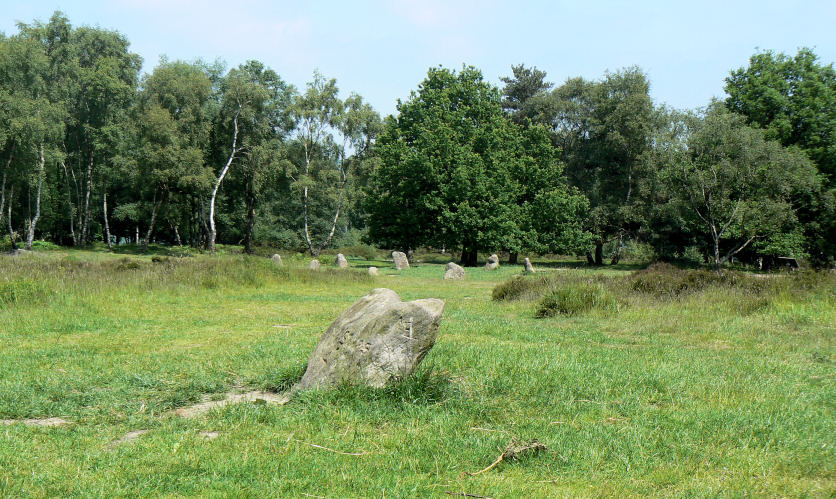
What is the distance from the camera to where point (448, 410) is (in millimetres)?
5301

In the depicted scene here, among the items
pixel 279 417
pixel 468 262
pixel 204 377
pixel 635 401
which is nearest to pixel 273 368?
pixel 204 377

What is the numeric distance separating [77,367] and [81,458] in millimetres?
3622

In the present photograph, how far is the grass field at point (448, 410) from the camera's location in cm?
381

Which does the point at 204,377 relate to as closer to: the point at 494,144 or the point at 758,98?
the point at 494,144

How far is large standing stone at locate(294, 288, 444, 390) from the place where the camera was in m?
5.61

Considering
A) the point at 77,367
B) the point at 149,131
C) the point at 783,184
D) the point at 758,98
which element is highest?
the point at 758,98

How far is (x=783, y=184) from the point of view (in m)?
32.9

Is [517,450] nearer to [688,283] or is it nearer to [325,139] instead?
[688,283]

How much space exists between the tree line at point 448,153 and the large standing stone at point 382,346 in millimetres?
31128

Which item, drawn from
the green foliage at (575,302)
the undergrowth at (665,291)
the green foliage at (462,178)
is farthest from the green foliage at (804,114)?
the green foliage at (575,302)

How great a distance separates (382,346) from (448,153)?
33.7m

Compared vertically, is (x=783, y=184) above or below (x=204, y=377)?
above

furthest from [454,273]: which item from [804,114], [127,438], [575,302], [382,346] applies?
[804,114]

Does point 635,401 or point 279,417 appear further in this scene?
point 635,401
